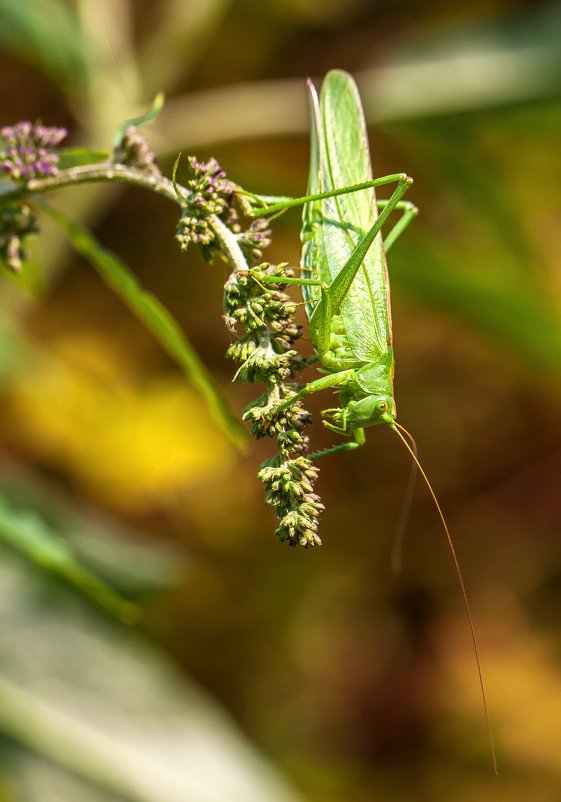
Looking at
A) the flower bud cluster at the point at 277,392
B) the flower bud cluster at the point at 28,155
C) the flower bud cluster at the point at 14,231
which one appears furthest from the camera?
the flower bud cluster at the point at 14,231

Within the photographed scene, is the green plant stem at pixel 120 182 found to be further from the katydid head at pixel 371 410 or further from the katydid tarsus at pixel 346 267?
the katydid head at pixel 371 410

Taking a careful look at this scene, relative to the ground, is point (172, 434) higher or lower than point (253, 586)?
higher

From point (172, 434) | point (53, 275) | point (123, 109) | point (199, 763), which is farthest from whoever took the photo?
point (172, 434)

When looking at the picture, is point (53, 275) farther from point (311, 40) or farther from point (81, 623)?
point (311, 40)

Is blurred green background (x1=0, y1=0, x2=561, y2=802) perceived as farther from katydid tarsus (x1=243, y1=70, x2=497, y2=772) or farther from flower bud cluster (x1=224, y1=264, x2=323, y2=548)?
flower bud cluster (x1=224, y1=264, x2=323, y2=548)

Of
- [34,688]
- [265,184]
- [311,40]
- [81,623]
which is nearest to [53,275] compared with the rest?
[265,184]

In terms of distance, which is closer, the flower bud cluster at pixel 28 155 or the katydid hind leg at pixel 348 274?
the flower bud cluster at pixel 28 155

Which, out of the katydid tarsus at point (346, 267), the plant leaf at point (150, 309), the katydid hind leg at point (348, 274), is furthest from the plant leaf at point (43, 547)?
the katydid hind leg at point (348, 274)
